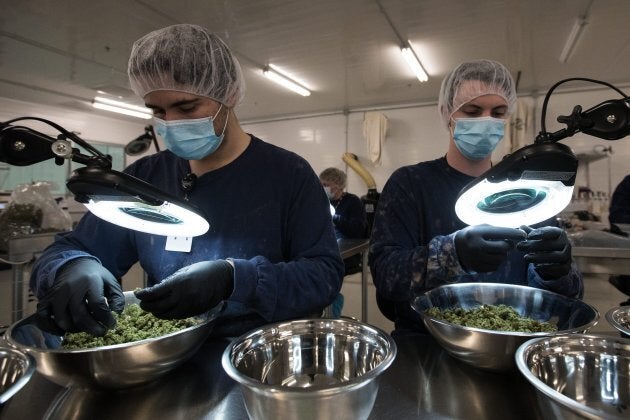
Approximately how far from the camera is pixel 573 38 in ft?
12.3

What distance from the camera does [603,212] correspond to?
211 inches

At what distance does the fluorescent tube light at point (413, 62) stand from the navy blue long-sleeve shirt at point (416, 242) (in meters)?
3.31

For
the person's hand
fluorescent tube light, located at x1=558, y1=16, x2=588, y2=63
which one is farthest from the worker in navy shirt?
fluorescent tube light, located at x1=558, y1=16, x2=588, y2=63

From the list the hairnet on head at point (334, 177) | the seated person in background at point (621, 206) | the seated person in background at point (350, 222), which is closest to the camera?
the seated person in background at point (621, 206)

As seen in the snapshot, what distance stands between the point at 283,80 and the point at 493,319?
4.98 metres

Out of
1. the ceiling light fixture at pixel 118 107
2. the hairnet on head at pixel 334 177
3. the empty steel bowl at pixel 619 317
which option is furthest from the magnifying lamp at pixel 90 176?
the ceiling light fixture at pixel 118 107

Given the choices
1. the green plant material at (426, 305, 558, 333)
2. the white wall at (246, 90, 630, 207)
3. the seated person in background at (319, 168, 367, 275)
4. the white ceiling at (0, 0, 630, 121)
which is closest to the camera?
the green plant material at (426, 305, 558, 333)

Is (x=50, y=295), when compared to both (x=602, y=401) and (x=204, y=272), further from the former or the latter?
(x=602, y=401)

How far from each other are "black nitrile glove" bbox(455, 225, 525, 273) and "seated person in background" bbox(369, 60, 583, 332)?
76 mm

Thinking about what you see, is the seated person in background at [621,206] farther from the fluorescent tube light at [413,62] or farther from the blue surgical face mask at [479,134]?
the fluorescent tube light at [413,62]

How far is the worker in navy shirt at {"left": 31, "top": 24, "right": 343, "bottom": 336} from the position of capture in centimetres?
90

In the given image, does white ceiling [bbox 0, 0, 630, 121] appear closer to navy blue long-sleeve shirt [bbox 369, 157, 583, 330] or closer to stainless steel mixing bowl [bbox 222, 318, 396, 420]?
navy blue long-sleeve shirt [bbox 369, 157, 583, 330]

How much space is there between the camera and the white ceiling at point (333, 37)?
3170 mm

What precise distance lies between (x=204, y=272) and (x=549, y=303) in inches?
33.0
